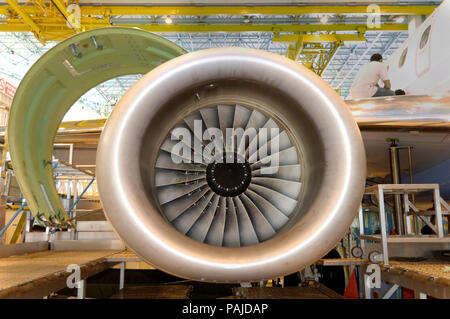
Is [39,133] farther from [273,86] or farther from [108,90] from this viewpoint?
[108,90]

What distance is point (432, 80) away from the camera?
4.32 metres

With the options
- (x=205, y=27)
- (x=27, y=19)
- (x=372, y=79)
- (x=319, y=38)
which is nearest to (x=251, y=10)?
(x=205, y=27)

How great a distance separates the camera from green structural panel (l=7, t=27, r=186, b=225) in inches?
103

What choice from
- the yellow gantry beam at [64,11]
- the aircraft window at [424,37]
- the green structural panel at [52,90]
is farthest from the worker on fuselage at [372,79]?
the yellow gantry beam at [64,11]

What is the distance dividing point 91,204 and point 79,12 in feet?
19.1

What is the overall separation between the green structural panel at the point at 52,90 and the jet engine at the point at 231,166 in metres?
0.89

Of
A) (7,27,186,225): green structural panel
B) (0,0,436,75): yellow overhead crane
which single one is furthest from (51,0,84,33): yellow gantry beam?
(7,27,186,225): green structural panel

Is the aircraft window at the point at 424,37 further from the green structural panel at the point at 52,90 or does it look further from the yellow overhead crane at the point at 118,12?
the green structural panel at the point at 52,90

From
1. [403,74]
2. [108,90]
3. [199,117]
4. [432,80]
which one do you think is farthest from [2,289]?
[108,90]

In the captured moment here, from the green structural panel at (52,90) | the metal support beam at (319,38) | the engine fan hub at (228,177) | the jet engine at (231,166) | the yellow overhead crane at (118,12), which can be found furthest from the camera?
the metal support beam at (319,38)

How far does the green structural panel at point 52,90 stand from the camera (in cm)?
261

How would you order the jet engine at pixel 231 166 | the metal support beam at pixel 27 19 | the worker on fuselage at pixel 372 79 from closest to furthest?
the jet engine at pixel 231 166 → the worker on fuselage at pixel 372 79 → the metal support beam at pixel 27 19

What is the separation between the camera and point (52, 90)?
287cm

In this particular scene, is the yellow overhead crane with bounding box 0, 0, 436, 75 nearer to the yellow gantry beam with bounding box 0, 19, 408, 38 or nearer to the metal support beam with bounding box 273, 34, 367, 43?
the yellow gantry beam with bounding box 0, 19, 408, 38
